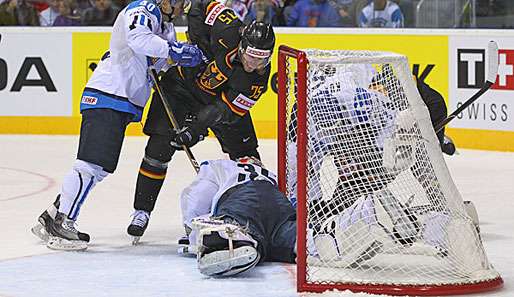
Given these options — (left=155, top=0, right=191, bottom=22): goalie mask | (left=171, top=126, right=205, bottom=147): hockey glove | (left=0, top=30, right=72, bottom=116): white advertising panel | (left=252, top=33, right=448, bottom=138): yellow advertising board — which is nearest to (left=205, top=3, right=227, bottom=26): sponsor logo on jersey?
(left=155, top=0, right=191, bottom=22): goalie mask

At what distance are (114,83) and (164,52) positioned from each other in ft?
0.91

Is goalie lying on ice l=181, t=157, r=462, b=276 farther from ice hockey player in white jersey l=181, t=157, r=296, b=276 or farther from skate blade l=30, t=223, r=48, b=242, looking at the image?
skate blade l=30, t=223, r=48, b=242

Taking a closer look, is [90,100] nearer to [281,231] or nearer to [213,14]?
[213,14]

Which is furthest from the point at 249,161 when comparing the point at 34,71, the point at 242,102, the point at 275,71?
the point at 34,71

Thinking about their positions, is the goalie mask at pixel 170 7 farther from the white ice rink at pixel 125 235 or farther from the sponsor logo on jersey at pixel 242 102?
the white ice rink at pixel 125 235

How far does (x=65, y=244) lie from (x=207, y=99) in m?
0.90

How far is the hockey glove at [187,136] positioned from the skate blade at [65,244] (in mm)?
570

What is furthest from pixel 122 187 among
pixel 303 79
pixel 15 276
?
pixel 303 79

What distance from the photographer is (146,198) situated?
227 inches

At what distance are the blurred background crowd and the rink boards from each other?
0.40ft

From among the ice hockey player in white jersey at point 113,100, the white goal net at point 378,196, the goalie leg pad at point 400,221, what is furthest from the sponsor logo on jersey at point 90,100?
the goalie leg pad at point 400,221

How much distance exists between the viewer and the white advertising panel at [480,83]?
8.98 meters

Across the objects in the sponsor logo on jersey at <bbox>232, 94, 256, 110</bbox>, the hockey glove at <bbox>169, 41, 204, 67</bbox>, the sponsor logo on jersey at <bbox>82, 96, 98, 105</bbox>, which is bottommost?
the sponsor logo on jersey at <bbox>232, 94, 256, 110</bbox>

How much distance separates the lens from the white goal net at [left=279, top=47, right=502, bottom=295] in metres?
4.64
